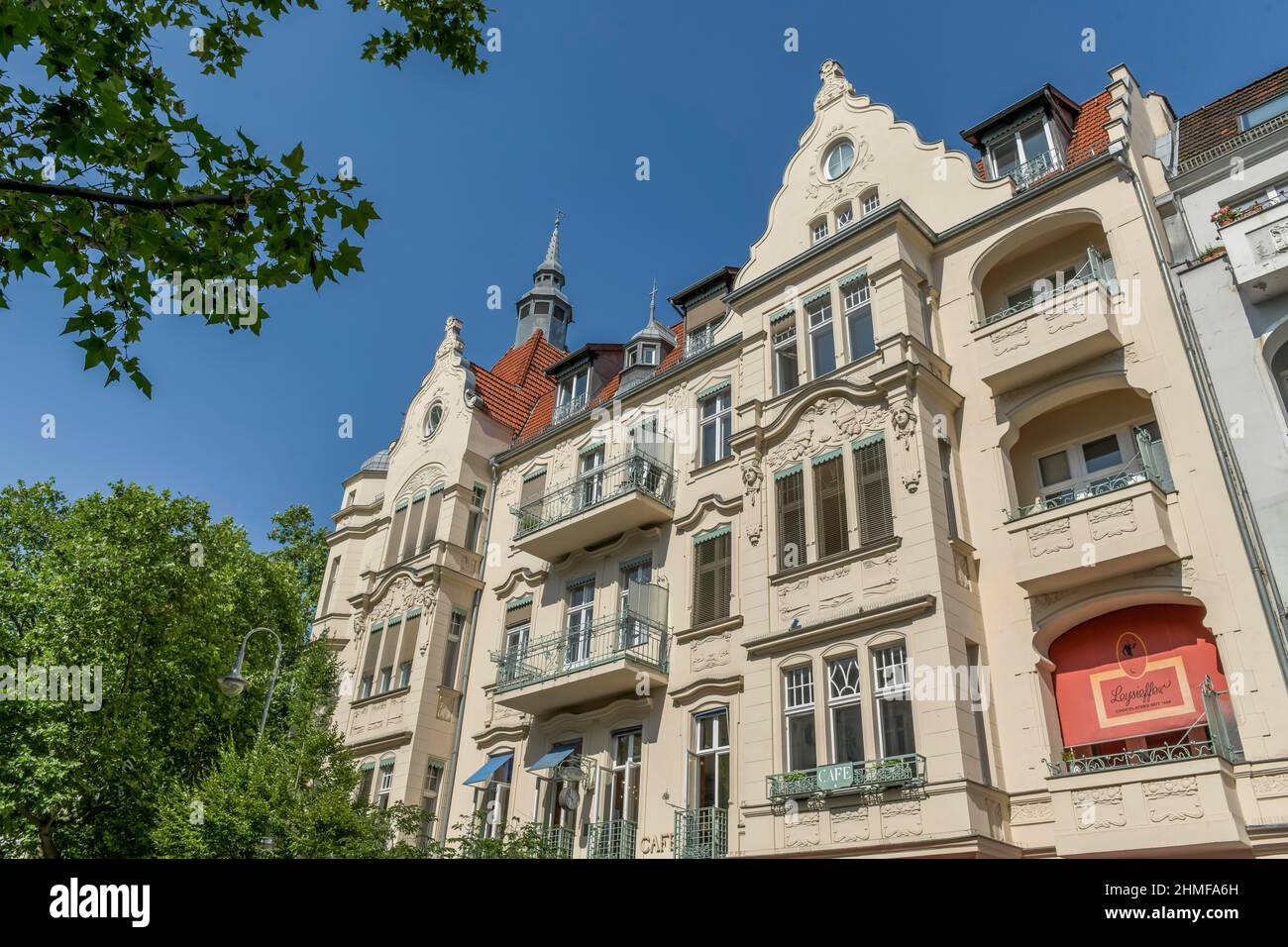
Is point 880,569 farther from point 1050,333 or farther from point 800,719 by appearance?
point 1050,333

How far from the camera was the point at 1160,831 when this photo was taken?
38.6 ft

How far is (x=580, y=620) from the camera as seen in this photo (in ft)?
73.5

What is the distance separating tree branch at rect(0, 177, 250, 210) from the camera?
6820 mm

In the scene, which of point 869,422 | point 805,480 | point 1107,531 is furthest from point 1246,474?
point 805,480

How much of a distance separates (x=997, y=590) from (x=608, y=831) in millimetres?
8942

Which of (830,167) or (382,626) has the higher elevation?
(830,167)

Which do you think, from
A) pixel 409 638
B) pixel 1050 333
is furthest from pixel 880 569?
pixel 409 638

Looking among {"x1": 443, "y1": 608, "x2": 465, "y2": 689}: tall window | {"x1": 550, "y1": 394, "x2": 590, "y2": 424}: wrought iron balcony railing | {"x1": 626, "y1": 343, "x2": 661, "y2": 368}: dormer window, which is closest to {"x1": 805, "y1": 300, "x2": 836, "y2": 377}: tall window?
{"x1": 626, "y1": 343, "x2": 661, "y2": 368}: dormer window

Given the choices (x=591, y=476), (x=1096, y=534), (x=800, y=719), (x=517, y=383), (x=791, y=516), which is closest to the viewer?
(x=1096, y=534)

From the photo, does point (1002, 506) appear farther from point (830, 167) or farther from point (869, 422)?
point (830, 167)

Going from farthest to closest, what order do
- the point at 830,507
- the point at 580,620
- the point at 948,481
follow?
the point at 580,620 < the point at 830,507 < the point at 948,481

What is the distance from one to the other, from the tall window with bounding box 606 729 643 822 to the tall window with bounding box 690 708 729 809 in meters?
1.62

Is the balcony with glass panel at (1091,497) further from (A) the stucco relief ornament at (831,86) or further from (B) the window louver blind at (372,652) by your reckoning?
(B) the window louver blind at (372,652)

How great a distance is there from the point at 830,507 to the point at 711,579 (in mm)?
3560
